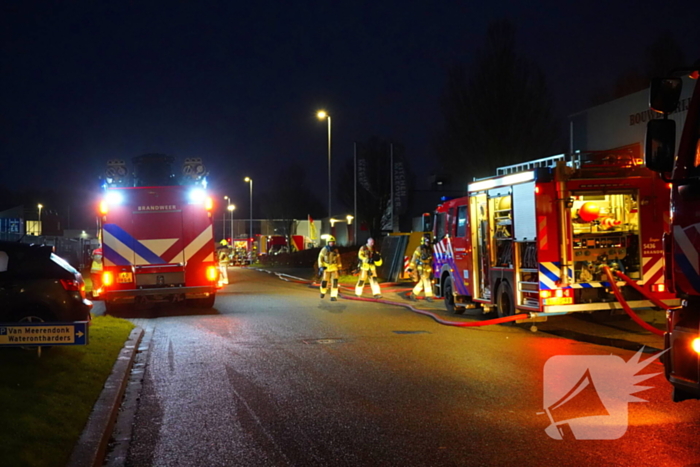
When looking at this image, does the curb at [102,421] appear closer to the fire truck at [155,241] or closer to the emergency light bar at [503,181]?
the fire truck at [155,241]

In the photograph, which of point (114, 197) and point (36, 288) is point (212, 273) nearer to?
point (114, 197)

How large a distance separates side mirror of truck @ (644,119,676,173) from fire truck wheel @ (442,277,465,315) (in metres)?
10.9

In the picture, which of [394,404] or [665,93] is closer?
[665,93]

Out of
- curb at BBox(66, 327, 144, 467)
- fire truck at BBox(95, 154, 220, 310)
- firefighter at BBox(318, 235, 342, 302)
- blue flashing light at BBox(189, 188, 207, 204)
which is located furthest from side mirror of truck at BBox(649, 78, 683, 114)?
firefighter at BBox(318, 235, 342, 302)

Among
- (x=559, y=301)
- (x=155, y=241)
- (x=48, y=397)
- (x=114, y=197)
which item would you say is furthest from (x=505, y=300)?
(x=114, y=197)

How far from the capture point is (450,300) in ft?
53.3

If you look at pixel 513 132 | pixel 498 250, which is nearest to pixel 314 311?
pixel 498 250

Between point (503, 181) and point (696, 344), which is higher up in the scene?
point (503, 181)

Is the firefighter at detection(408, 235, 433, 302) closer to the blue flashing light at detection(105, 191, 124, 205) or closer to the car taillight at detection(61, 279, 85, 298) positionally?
the blue flashing light at detection(105, 191, 124, 205)

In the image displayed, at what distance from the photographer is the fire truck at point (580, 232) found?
477 inches

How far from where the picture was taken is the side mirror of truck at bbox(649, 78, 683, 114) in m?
5.26

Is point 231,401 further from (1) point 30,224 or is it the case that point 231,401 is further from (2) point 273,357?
(1) point 30,224

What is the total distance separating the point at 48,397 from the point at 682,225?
5821mm

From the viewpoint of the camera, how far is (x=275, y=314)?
16562mm
